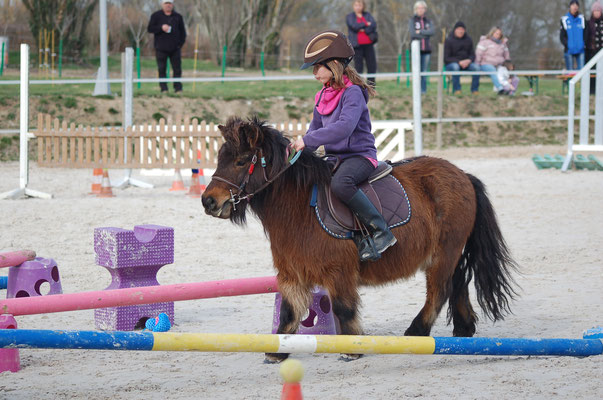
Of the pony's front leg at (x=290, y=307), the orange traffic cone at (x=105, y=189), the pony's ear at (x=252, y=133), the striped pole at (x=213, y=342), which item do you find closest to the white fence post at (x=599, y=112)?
the orange traffic cone at (x=105, y=189)

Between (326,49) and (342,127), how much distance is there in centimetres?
50

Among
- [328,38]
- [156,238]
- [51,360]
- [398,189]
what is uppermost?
[328,38]

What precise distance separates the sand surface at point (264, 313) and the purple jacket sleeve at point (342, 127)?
1369 millimetres

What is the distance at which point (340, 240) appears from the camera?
4832 millimetres

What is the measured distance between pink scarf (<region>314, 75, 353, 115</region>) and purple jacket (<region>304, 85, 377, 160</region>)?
0.03m

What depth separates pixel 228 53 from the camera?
34406 millimetres

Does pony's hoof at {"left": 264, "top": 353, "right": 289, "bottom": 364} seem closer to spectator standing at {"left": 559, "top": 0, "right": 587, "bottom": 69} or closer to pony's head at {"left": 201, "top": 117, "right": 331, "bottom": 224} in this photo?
pony's head at {"left": 201, "top": 117, "right": 331, "bottom": 224}

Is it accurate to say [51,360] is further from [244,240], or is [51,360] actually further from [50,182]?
[50,182]

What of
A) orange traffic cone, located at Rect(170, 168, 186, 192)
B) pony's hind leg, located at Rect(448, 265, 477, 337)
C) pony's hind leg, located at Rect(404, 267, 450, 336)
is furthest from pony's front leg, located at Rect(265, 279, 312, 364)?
orange traffic cone, located at Rect(170, 168, 186, 192)

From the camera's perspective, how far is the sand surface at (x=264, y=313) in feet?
14.2

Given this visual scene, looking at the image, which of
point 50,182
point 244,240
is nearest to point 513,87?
point 50,182

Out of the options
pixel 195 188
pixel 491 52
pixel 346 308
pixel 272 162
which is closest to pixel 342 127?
pixel 272 162

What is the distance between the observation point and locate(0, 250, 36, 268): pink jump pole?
567cm

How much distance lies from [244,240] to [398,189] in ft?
14.4
